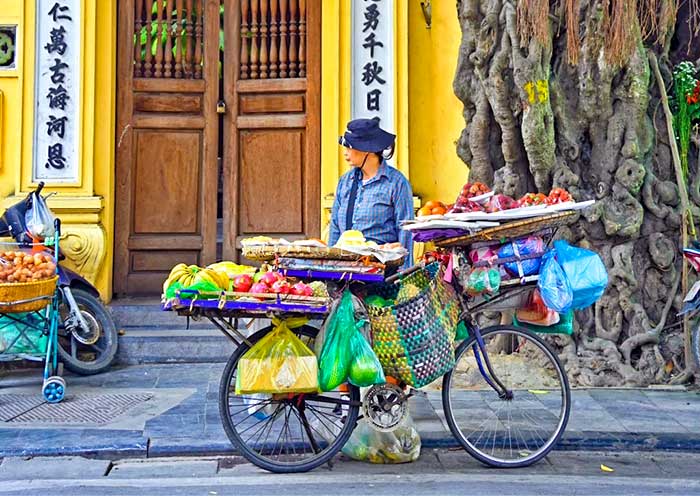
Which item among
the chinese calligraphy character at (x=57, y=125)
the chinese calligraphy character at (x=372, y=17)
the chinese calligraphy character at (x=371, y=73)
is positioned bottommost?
the chinese calligraphy character at (x=57, y=125)

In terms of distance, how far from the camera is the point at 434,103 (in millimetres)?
8844

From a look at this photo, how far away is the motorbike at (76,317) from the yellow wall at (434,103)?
3.28 meters

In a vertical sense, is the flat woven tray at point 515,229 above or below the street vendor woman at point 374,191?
below

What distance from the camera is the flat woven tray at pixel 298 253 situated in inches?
194

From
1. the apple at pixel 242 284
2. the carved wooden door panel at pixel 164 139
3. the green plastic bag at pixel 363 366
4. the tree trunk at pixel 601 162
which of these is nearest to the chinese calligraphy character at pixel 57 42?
the carved wooden door panel at pixel 164 139

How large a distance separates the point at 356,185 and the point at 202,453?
2.01 meters

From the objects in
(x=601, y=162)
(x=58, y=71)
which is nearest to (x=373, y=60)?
(x=601, y=162)

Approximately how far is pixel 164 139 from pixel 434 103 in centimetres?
277

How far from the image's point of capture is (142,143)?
895 cm

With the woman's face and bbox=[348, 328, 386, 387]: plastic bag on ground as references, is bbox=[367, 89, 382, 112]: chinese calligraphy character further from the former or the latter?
bbox=[348, 328, 386, 387]: plastic bag on ground

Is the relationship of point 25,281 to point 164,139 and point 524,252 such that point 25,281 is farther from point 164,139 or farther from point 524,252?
point 524,252

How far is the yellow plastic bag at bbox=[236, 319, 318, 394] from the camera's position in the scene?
4.93 meters

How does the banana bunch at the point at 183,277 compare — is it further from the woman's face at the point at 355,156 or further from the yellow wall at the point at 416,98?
the yellow wall at the point at 416,98

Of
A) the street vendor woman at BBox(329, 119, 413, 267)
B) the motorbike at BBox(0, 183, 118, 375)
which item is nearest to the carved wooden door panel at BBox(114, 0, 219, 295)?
the motorbike at BBox(0, 183, 118, 375)
